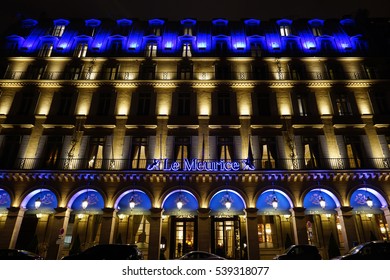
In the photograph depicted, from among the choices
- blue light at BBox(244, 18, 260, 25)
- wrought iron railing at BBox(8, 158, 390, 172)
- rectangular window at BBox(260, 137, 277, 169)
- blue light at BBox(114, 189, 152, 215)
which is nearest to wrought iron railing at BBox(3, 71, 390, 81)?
rectangular window at BBox(260, 137, 277, 169)

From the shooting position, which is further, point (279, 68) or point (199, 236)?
point (279, 68)

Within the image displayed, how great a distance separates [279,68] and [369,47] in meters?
9.05

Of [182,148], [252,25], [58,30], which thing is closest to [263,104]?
[182,148]

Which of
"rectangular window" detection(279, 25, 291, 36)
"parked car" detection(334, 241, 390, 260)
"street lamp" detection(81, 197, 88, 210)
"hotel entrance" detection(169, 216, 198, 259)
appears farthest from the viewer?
"rectangular window" detection(279, 25, 291, 36)

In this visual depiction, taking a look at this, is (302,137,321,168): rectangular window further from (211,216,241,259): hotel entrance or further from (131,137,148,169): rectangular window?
(131,137,148,169): rectangular window

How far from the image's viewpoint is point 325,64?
23.2 meters

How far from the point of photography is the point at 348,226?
56.4ft

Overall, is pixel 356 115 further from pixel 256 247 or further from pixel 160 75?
pixel 160 75

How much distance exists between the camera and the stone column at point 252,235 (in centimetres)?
1694

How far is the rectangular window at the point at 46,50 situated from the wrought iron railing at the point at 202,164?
10546 mm

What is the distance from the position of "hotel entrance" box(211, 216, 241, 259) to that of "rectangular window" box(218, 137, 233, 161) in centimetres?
463

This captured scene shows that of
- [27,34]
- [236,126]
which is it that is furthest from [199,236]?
[27,34]

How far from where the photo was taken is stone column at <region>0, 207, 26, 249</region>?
674 inches
